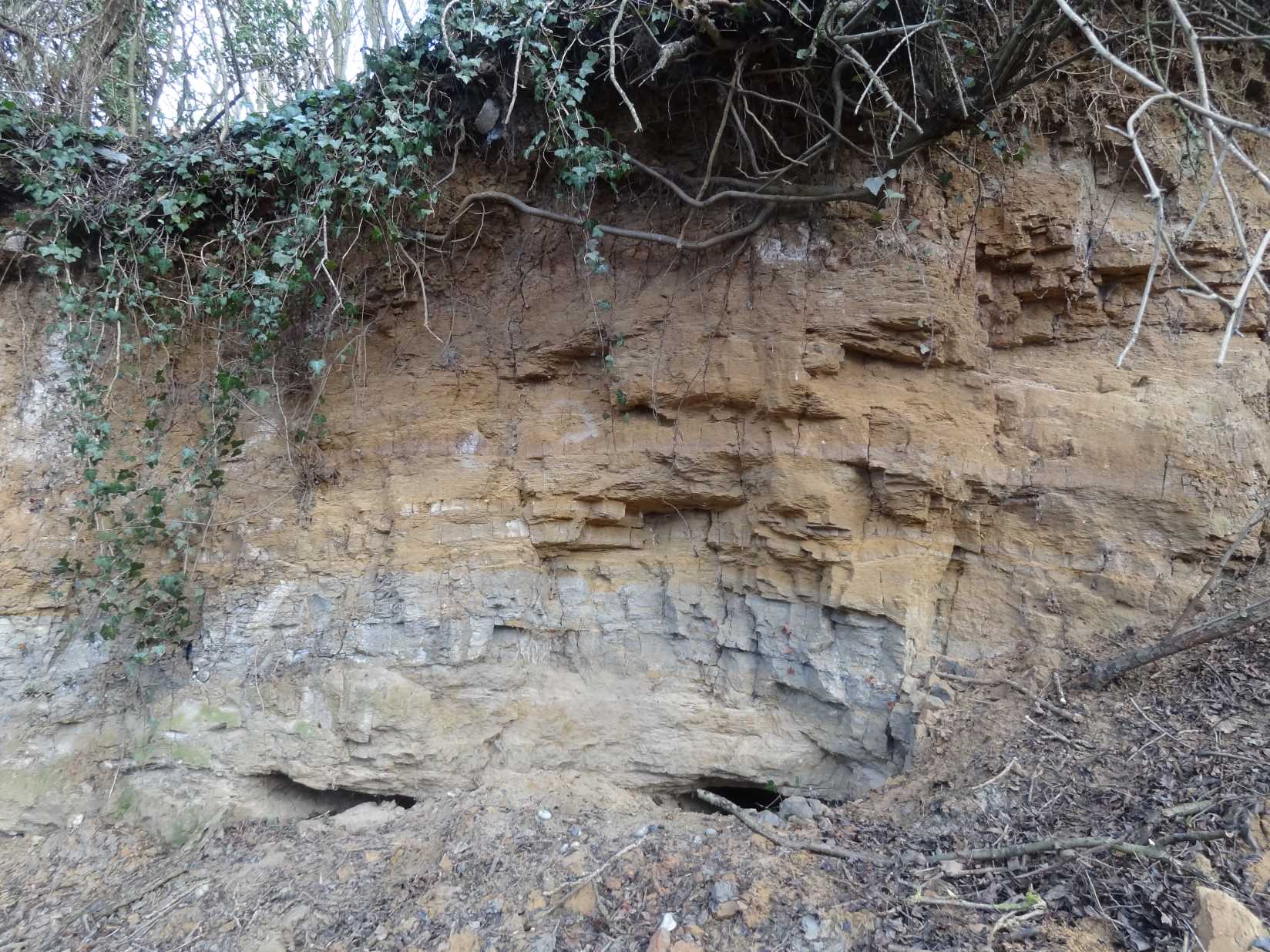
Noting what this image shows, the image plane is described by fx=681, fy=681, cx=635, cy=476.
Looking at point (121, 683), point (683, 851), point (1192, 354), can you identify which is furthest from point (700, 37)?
point (121, 683)

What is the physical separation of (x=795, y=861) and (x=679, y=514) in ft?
5.99

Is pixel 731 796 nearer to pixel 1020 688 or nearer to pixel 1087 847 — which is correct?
pixel 1020 688

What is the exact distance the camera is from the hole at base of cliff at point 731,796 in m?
3.83

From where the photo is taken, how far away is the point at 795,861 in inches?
101

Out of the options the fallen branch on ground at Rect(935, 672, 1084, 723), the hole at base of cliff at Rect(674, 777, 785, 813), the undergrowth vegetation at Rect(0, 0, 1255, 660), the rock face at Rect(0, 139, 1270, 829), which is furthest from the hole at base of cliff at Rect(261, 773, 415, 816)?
the fallen branch on ground at Rect(935, 672, 1084, 723)

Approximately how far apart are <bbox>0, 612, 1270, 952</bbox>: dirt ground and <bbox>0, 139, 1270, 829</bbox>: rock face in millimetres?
280

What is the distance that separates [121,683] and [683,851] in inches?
118

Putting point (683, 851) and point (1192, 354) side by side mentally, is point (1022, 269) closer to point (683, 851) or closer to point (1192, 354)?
point (1192, 354)

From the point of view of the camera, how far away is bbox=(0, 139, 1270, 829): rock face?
340cm

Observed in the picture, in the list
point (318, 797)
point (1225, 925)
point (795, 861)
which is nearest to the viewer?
point (1225, 925)

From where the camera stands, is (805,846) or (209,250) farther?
(209,250)

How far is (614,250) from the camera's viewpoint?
12.0ft

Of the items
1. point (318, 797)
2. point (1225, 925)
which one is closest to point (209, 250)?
point (318, 797)

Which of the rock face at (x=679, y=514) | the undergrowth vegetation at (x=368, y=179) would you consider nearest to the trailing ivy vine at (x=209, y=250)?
the undergrowth vegetation at (x=368, y=179)
